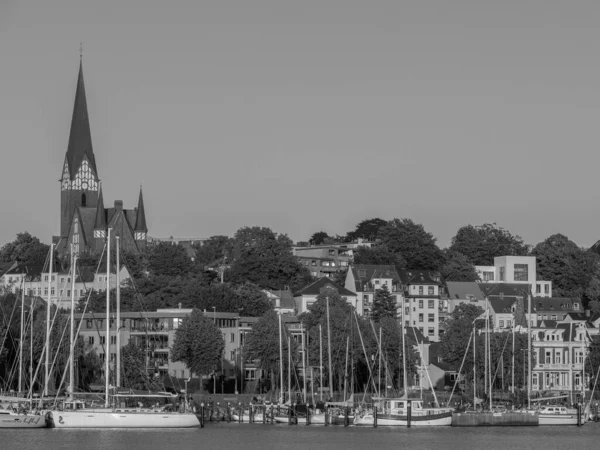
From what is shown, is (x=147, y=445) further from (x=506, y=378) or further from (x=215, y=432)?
(x=506, y=378)

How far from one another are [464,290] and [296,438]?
8660 cm

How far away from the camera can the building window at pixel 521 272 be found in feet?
610

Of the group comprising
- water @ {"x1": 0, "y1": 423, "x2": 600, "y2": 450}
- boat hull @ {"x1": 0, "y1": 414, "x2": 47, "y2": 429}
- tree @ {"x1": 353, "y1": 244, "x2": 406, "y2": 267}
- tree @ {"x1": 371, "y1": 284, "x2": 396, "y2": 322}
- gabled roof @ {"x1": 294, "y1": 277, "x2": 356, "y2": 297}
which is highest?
tree @ {"x1": 353, "y1": 244, "x2": 406, "y2": 267}

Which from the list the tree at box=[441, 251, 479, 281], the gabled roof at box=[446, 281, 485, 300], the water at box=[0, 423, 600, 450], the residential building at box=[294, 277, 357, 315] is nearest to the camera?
the water at box=[0, 423, 600, 450]

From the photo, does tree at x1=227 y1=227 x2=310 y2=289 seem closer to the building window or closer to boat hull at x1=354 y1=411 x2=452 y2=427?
the building window

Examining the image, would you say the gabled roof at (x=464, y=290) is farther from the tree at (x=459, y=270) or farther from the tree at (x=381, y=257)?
the tree at (x=381, y=257)

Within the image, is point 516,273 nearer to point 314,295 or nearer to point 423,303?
point 423,303

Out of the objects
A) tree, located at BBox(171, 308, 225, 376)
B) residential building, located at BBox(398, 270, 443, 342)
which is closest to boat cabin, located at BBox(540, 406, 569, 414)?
tree, located at BBox(171, 308, 225, 376)

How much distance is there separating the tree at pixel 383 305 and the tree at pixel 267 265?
98.8 feet

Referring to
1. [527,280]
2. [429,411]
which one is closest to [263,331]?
[429,411]

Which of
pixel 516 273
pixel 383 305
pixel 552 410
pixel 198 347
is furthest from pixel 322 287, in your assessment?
pixel 552 410

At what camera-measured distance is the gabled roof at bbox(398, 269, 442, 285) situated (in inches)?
6668

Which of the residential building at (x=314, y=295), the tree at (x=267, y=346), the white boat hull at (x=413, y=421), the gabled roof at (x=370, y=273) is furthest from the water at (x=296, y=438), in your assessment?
the gabled roof at (x=370, y=273)

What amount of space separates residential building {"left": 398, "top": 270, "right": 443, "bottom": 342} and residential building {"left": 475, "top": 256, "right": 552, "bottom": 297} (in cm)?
1800
